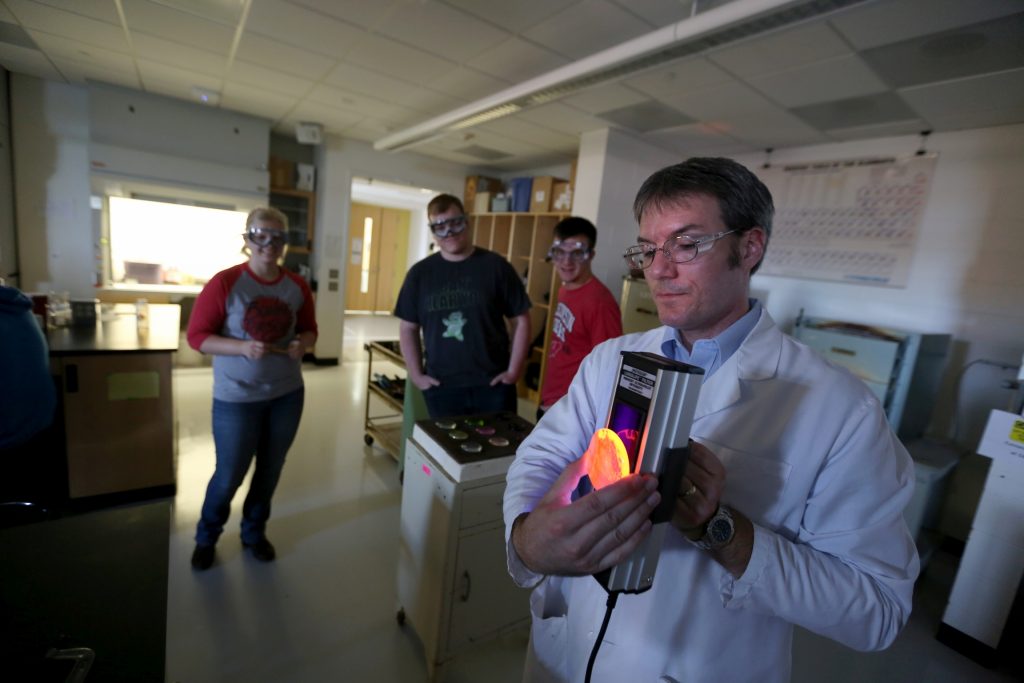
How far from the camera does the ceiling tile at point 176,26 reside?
2631mm

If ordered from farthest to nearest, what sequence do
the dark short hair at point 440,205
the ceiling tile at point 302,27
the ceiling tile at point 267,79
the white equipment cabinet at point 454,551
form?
the ceiling tile at point 267,79
the ceiling tile at point 302,27
the dark short hair at point 440,205
the white equipment cabinet at point 454,551

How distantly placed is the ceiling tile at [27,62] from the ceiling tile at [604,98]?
422 centimetres

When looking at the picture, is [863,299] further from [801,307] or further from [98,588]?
[98,588]

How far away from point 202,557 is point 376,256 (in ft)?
26.2

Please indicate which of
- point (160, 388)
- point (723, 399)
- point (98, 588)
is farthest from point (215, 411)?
point (723, 399)

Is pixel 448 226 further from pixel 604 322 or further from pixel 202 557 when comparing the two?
pixel 202 557

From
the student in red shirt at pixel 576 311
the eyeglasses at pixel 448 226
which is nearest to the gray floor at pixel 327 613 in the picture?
the student in red shirt at pixel 576 311

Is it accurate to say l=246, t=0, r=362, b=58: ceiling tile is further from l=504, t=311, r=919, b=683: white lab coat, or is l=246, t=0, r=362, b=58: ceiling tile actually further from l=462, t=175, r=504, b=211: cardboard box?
l=462, t=175, r=504, b=211: cardboard box

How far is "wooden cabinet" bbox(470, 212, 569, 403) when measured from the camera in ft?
16.2

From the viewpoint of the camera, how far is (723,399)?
2.46 ft

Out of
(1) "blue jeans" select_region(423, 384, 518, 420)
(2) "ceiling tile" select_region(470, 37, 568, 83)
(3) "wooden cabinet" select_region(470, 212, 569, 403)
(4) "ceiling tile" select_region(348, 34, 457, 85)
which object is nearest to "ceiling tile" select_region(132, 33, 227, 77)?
(4) "ceiling tile" select_region(348, 34, 457, 85)

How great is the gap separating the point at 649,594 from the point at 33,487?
128 inches

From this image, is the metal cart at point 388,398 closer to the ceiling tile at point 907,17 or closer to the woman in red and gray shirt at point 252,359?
the woman in red and gray shirt at point 252,359

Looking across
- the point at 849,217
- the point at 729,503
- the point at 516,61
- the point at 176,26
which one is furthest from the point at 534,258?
the point at 729,503
